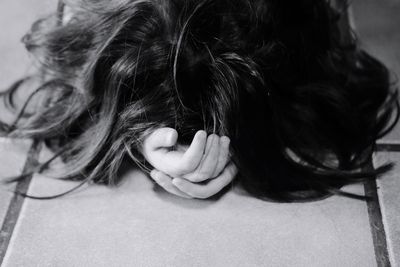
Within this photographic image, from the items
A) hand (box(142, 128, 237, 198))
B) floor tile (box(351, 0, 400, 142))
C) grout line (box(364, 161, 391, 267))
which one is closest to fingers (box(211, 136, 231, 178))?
hand (box(142, 128, 237, 198))

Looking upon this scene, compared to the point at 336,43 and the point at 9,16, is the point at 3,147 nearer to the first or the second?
the point at 9,16

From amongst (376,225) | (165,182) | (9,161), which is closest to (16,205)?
(9,161)

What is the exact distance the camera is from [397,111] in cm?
70

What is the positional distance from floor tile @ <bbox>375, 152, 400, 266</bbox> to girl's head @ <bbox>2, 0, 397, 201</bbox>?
0.02 meters

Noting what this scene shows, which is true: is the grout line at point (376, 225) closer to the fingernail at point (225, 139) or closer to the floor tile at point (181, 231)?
the floor tile at point (181, 231)

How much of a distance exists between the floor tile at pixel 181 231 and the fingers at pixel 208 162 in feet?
0.15

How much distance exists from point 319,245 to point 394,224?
3.4 inches

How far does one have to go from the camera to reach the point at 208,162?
1.90 ft

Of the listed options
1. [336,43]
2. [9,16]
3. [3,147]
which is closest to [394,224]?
[336,43]

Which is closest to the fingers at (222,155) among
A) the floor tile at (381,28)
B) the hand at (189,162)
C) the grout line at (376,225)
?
the hand at (189,162)

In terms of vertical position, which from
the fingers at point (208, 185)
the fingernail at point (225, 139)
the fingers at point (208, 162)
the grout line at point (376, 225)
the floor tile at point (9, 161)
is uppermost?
the fingernail at point (225, 139)

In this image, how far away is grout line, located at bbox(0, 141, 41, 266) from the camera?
594 millimetres

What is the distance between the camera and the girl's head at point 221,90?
59 centimetres

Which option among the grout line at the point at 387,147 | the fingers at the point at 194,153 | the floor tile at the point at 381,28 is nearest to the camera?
the fingers at the point at 194,153
